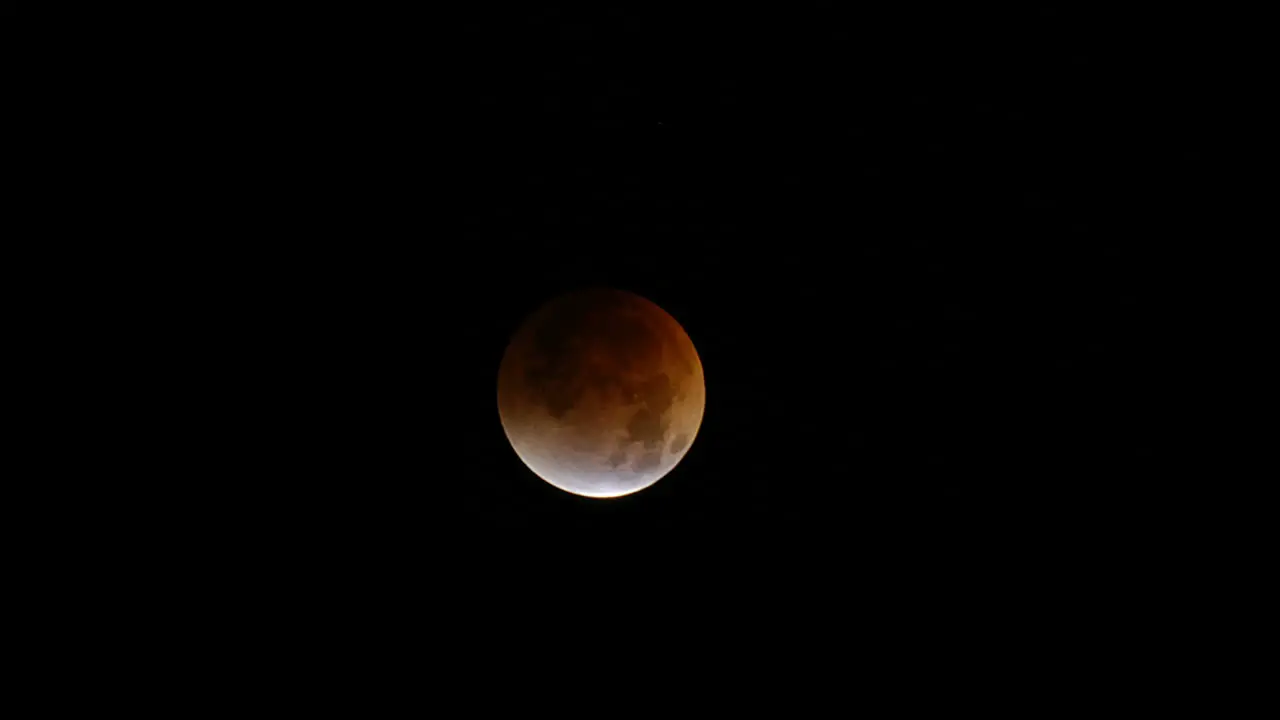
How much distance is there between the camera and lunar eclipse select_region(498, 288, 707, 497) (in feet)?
8.92

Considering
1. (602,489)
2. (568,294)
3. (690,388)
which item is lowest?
(602,489)

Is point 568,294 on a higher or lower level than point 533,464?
higher

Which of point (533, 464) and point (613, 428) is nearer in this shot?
point (613, 428)

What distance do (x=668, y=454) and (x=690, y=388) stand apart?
28cm

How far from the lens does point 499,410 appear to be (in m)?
3.03

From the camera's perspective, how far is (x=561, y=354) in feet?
9.11

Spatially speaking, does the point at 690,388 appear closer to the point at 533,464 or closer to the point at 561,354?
the point at 561,354

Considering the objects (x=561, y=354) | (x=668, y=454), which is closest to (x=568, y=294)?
(x=561, y=354)

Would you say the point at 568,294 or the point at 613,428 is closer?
the point at 613,428

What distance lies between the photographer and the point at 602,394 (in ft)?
8.86

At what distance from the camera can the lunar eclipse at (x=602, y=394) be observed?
107 inches

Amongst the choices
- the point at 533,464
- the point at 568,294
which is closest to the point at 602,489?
the point at 533,464

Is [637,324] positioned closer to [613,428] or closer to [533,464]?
[613,428]

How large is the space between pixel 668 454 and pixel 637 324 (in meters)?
0.53
